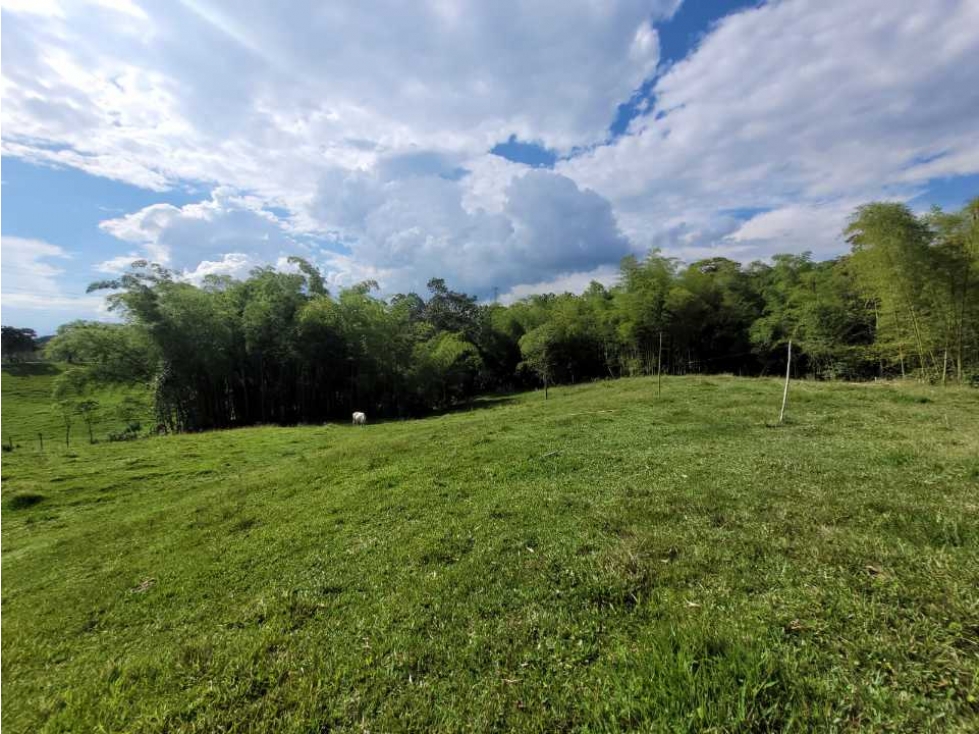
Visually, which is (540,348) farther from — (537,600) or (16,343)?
(16,343)

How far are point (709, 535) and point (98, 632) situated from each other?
622 centimetres

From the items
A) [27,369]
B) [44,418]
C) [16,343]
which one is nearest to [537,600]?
[44,418]

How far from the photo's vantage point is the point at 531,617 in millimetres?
3031

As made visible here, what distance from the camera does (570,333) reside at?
34469 millimetres

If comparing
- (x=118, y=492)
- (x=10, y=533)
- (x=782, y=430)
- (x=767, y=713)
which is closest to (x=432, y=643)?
(x=767, y=713)

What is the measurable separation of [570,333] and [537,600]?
106 ft

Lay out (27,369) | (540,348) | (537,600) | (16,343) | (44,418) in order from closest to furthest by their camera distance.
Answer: (537,600) < (44,418) < (540,348) < (27,369) < (16,343)

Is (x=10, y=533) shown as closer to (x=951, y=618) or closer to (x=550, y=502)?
(x=550, y=502)

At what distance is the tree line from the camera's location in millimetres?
15969

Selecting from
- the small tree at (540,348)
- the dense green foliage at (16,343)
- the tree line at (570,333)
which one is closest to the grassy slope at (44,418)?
the tree line at (570,333)

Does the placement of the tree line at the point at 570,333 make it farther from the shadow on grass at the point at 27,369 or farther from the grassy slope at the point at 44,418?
the shadow on grass at the point at 27,369

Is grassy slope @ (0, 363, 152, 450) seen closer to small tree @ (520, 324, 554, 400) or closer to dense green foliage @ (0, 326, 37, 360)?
dense green foliage @ (0, 326, 37, 360)

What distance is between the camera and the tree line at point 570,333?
52.4 feet

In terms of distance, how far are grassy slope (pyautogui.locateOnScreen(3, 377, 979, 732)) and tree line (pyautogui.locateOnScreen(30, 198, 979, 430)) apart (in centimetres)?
1321
